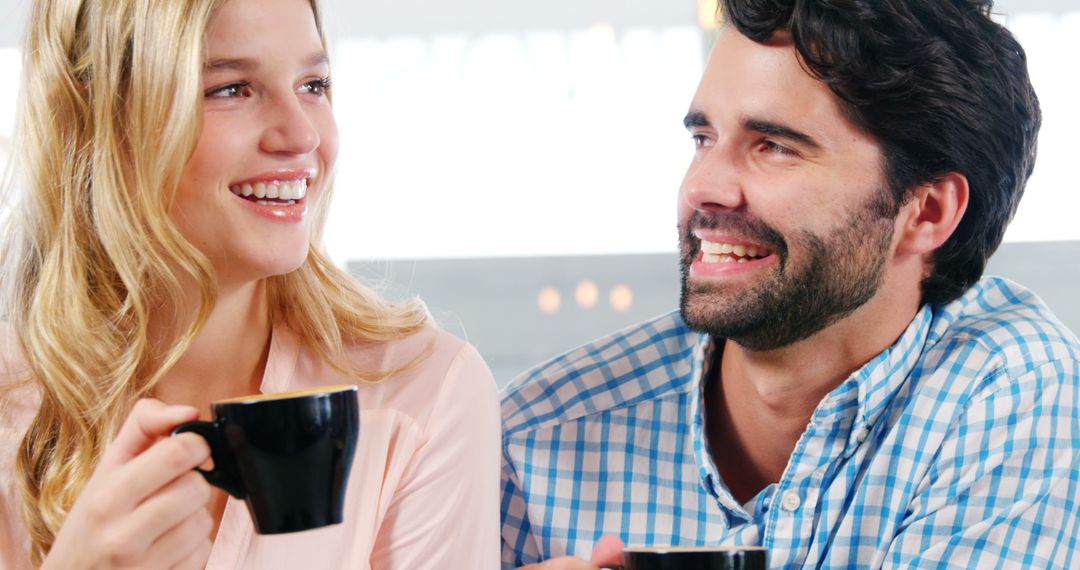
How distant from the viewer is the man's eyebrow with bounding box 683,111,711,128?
62.4 inches

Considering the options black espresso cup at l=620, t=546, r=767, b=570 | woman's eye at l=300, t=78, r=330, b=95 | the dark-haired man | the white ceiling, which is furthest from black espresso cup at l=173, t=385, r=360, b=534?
the white ceiling

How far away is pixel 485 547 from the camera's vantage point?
1.40m

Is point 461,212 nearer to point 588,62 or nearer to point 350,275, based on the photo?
point 588,62

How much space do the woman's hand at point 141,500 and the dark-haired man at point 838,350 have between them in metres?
0.71

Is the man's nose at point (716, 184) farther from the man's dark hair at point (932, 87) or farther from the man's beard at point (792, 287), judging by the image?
the man's dark hair at point (932, 87)

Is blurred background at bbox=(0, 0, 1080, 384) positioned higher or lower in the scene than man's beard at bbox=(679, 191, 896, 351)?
higher

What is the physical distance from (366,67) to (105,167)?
1.70 m

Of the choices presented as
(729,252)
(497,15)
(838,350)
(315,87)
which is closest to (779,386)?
(838,350)

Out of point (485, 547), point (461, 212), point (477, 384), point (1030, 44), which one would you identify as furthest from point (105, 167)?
point (1030, 44)

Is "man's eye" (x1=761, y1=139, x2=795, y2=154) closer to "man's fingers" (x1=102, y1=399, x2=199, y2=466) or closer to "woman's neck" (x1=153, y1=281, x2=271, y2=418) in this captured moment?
"woman's neck" (x1=153, y1=281, x2=271, y2=418)

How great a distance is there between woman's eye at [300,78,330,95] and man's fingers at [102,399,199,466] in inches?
21.1

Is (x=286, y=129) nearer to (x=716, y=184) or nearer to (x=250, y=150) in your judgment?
(x=250, y=150)

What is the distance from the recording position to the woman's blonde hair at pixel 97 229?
1239mm

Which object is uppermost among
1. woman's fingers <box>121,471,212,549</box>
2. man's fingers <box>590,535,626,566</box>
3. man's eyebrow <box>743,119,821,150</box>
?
man's eyebrow <box>743,119,821,150</box>
